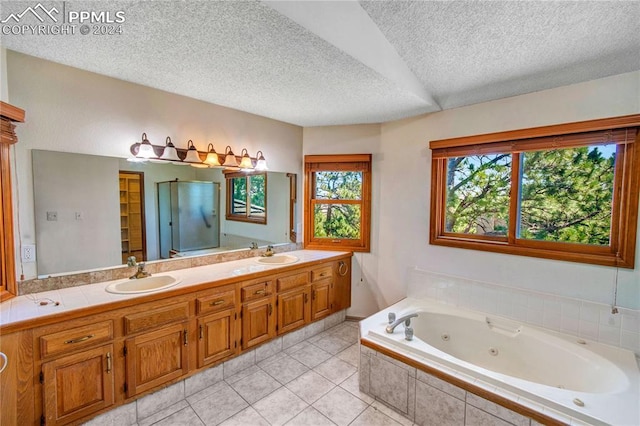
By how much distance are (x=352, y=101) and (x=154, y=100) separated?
1718mm

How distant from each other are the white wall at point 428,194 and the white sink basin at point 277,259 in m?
0.94

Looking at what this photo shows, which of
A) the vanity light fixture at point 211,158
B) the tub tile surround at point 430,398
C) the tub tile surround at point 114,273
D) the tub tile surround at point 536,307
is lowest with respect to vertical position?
the tub tile surround at point 430,398

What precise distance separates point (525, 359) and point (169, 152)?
3426 millimetres

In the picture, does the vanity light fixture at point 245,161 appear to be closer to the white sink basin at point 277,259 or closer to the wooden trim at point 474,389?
the white sink basin at point 277,259

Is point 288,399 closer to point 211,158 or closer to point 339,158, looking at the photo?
point 211,158

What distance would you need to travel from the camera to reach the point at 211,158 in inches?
105

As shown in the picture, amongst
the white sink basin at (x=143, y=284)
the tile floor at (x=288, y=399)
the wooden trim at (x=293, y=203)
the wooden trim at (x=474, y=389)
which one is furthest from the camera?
the wooden trim at (x=293, y=203)

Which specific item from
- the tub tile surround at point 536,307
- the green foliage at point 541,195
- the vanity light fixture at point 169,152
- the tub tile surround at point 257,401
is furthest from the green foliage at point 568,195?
the vanity light fixture at point 169,152

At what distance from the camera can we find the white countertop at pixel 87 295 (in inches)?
60.9

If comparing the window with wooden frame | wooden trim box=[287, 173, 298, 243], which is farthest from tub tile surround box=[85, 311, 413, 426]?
the window with wooden frame

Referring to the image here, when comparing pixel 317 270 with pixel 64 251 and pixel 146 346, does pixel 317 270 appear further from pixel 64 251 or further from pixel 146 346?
pixel 64 251

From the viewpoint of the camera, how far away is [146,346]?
1.88 m

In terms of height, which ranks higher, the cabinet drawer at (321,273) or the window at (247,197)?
the window at (247,197)

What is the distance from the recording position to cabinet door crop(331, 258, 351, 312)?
10.6 ft
